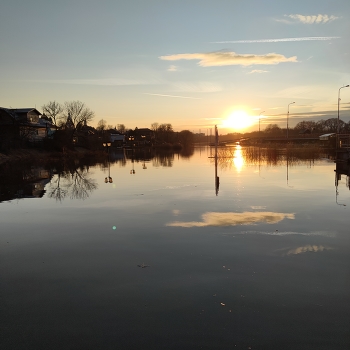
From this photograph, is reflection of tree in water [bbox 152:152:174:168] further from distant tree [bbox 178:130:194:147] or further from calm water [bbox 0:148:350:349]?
distant tree [bbox 178:130:194:147]

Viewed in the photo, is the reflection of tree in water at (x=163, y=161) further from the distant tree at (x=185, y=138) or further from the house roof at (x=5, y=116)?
the distant tree at (x=185, y=138)

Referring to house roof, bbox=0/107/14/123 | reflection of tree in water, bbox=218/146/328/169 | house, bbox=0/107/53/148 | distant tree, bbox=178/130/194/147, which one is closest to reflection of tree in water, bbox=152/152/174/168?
reflection of tree in water, bbox=218/146/328/169

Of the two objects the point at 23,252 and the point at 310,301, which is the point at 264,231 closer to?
the point at 310,301

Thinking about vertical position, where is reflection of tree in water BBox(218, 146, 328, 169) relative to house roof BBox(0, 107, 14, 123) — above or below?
below

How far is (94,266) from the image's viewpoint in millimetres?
8984

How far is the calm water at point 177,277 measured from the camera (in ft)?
19.2

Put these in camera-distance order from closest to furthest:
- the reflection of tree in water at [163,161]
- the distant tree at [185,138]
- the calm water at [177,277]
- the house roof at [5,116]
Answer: the calm water at [177,277] → the reflection of tree in water at [163,161] → the house roof at [5,116] → the distant tree at [185,138]

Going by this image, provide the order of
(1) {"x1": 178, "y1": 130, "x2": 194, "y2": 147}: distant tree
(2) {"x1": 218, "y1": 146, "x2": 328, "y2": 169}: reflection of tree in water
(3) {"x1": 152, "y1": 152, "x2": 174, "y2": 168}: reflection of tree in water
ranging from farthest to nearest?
(1) {"x1": 178, "y1": 130, "x2": 194, "y2": 147}: distant tree → (3) {"x1": 152, "y1": 152, "x2": 174, "y2": 168}: reflection of tree in water → (2) {"x1": 218, "y1": 146, "x2": 328, "y2": 169}: reflection of tree in water

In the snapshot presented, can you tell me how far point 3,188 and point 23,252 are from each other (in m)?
16.4

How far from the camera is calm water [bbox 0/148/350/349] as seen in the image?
5.86m

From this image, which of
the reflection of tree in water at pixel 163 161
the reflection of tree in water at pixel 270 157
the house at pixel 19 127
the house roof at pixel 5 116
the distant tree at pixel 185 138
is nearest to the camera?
the reflection of tree in water at pixel 270 157

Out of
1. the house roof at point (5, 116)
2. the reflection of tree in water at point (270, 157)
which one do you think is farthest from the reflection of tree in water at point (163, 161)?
the house roof at point (5, 116)

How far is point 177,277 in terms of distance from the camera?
8.12 m

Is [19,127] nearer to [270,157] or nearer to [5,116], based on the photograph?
[5,116]
